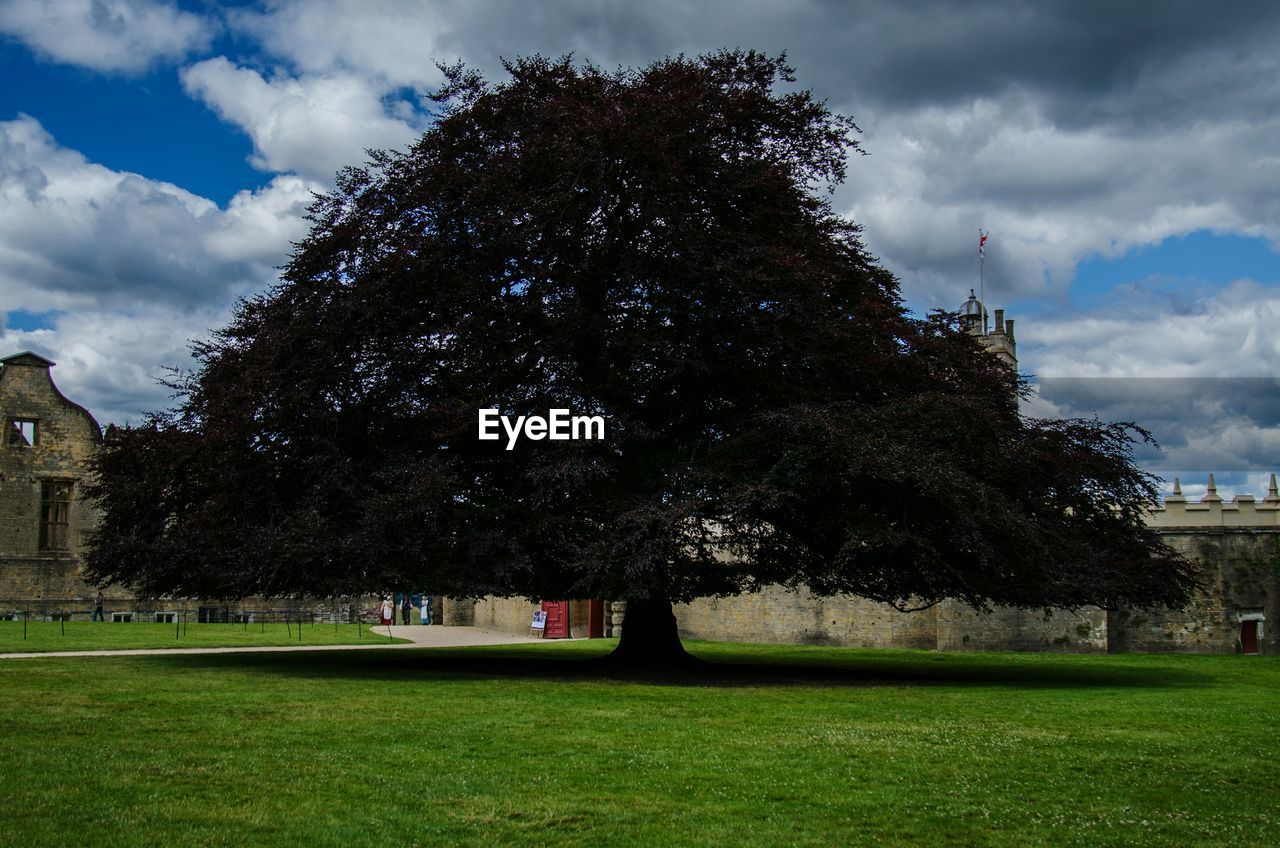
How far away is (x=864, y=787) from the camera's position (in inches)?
337

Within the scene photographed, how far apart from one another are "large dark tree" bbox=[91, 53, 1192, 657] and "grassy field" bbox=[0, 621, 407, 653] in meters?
4.43

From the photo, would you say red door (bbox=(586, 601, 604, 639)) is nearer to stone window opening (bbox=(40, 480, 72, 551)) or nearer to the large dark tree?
the large dark tree

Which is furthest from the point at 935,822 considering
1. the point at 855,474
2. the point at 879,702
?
the point at 855,474

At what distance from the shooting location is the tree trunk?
22281mm

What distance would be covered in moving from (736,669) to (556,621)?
17511 mm

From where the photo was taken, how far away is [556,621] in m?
Answer: 38.5

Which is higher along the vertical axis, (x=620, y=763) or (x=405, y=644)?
(x=620, y=763)

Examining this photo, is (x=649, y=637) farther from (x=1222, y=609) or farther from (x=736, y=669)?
(x=1222, y=609)

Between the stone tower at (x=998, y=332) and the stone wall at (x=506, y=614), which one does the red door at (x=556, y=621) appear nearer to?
the stone wall at (x=506, y=614)

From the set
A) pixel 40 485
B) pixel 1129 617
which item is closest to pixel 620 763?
pixel 1129 617

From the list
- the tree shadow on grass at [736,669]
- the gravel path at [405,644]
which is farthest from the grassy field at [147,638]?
the tree shadow on grass at [736,669]

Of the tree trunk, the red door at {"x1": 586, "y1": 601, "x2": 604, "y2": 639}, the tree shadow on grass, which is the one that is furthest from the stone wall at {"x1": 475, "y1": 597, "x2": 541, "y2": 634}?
the tree trunk

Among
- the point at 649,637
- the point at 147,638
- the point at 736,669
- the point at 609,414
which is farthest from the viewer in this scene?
the point at 147,638

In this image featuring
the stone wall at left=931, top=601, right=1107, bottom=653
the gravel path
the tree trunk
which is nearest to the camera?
the tree trunk
